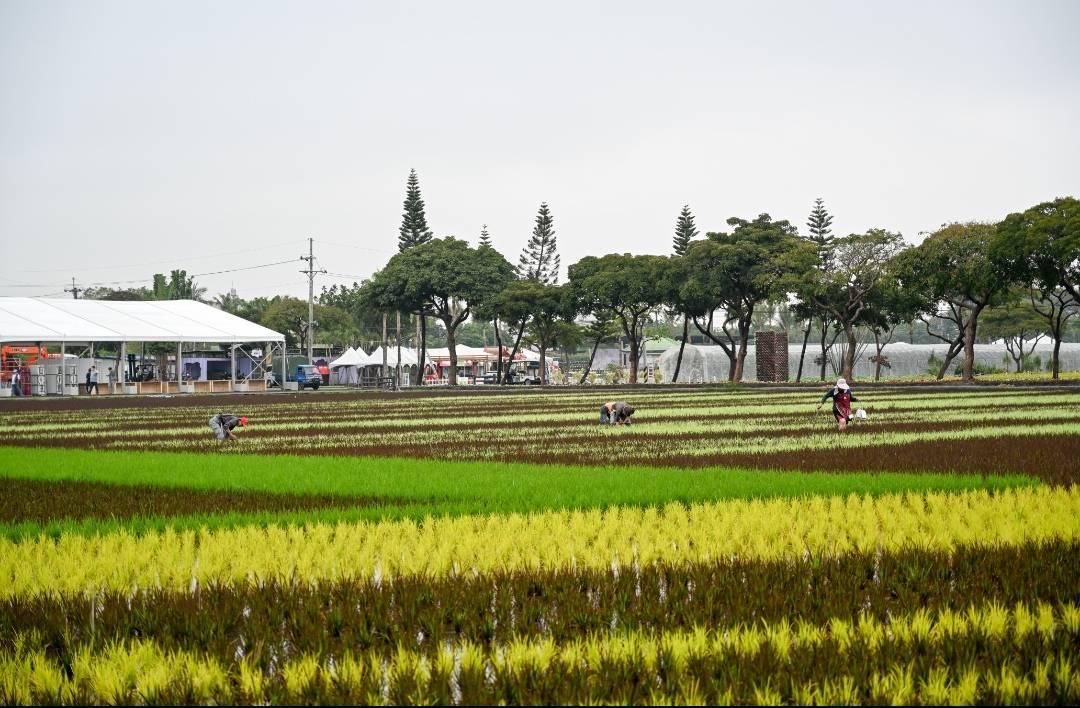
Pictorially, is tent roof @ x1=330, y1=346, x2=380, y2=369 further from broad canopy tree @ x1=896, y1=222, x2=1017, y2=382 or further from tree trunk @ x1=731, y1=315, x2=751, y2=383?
broad canopy tree @ x1=896, y1=222, x2=1017, y2=382

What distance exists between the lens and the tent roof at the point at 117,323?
217ft

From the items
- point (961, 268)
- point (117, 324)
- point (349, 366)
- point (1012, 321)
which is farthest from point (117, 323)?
point (1012, 321)

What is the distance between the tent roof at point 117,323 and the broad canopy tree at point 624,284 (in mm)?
20999

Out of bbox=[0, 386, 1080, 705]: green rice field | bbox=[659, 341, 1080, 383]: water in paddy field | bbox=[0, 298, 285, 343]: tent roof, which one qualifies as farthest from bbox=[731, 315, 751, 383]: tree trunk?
bbox=[0, 386, 1080, 705]: green rice field

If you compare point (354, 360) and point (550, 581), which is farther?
point (354, 360)

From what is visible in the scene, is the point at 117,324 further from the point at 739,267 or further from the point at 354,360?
the point at 739,267

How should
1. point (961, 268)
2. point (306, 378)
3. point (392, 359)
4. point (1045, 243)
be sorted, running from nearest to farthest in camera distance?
point (1045, 243), point (961, 268), point (306, 378), point (392, 359)

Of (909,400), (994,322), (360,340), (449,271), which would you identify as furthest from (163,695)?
(360,340)

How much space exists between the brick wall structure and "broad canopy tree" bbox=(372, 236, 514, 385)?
64.7 feet

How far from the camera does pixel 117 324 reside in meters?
71.6

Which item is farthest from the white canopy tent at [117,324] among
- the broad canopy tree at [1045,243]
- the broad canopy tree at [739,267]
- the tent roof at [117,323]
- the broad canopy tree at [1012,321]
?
the broad canopy tree at [1012,321]

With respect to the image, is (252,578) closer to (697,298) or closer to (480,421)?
(480,421)

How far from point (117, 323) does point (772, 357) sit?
135 ft

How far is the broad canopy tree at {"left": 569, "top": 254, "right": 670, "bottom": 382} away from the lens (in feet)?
256
